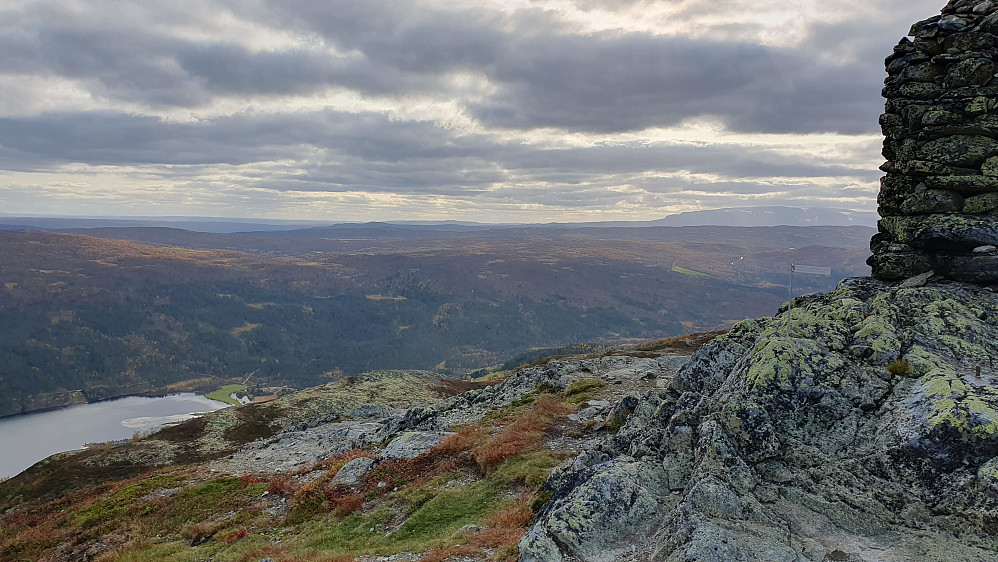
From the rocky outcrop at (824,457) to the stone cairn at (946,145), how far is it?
5.53ft

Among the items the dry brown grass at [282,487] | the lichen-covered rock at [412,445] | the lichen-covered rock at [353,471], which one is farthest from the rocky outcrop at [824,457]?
the dry brown grass at [282,487]

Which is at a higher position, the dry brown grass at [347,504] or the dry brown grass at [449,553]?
the dry brown grass at [449,553]

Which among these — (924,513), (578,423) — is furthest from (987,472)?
(578,423)

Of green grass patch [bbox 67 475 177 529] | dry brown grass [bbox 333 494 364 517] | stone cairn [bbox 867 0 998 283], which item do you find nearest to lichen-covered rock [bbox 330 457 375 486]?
dry brown grass [bbox 333 494 364 517]

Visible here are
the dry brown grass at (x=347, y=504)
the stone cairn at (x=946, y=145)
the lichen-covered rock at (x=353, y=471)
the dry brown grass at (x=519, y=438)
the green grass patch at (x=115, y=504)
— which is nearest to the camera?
the stone cairn at (x=946, y=145)

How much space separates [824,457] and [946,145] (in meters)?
14.1

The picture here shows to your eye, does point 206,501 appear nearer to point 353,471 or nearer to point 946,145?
point 353,471

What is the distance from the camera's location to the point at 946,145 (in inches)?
782

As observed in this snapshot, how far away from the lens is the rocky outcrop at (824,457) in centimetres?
1219

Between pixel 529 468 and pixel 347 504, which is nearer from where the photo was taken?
pixel 529 468

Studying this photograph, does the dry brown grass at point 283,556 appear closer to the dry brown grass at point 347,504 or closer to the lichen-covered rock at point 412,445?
the dry brown grass at point 347,504

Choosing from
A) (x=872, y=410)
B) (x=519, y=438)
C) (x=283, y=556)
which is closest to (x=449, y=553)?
(x=283, y=556)

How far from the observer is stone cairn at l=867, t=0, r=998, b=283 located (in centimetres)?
1914

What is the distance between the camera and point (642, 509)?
14891mm
